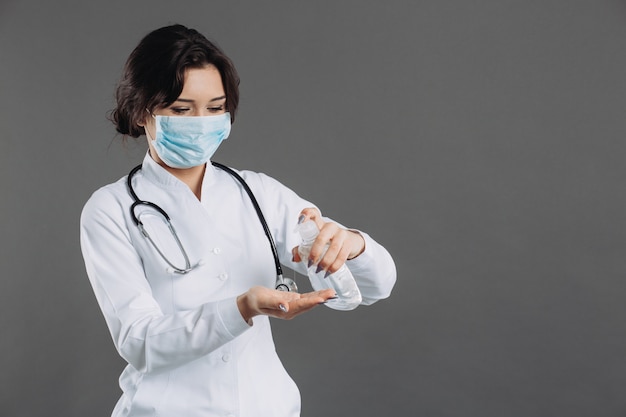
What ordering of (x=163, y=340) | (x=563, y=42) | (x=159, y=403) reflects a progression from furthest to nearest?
(x=563, y=42) → (x=159, y=403) → (x=163, y=340)

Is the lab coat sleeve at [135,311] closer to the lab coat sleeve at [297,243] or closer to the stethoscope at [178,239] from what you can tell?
the stethoscope at [178,239]

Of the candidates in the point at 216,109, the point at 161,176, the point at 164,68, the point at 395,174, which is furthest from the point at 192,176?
the point at 395,174

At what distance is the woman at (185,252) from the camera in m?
1.64

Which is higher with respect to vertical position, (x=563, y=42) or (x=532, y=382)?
(x=563, y=42)

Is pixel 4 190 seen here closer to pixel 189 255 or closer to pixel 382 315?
pixel 382 315

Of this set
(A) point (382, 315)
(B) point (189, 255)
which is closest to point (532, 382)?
(A) point (382, 315)

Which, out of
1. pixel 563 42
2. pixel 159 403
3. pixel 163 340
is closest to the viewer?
pixel 163 340

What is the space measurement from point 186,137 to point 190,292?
0.37 m

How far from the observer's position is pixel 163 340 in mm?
1584

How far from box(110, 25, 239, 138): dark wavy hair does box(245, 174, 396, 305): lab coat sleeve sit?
28cm

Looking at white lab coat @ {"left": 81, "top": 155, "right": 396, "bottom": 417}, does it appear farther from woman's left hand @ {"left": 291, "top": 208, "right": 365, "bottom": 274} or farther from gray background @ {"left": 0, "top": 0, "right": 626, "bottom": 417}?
gray background @ {"left": 0, "top": 0, "right": 626, "bottom": 417}

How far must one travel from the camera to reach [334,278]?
67.2 inches

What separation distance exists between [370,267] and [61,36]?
2.27 m

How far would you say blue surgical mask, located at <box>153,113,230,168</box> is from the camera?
6.03 feet
